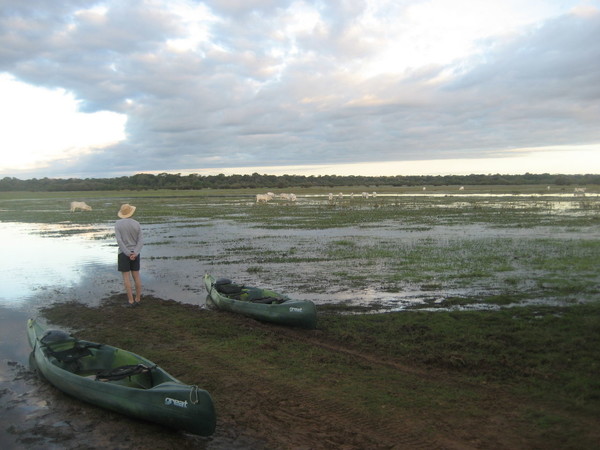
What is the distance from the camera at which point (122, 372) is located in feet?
22.6

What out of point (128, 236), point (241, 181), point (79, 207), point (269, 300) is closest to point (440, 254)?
point (269, 300)

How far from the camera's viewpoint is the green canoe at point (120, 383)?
567 cm

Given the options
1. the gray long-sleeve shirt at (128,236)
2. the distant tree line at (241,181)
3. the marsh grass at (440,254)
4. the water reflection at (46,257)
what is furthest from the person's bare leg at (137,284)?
the distant tree line at (241,181)

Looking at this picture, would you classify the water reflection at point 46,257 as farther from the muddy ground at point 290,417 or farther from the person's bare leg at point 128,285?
the muddy ground at point 290,417

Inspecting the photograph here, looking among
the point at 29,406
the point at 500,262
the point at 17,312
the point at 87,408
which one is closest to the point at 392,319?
the point at 87,408

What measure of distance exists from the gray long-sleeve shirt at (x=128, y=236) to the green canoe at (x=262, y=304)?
2132mm

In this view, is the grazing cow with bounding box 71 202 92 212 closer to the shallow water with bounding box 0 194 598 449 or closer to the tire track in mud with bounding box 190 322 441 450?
the shallow water with bounding box 0 194 598 449

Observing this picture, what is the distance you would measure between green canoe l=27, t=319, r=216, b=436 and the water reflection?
6670mm

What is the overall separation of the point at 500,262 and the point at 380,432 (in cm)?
1229

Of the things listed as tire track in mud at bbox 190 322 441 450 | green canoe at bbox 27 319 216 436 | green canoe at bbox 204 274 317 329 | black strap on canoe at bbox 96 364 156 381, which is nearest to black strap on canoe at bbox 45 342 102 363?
green canoe at bbox 27 319 216 436

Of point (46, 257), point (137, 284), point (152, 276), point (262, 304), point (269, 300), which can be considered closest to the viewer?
point (262, 304)

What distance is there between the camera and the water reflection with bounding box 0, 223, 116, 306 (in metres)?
15.4

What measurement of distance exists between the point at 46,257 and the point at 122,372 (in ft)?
53.6

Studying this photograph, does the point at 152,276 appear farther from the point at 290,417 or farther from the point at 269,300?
the point at 290,417
